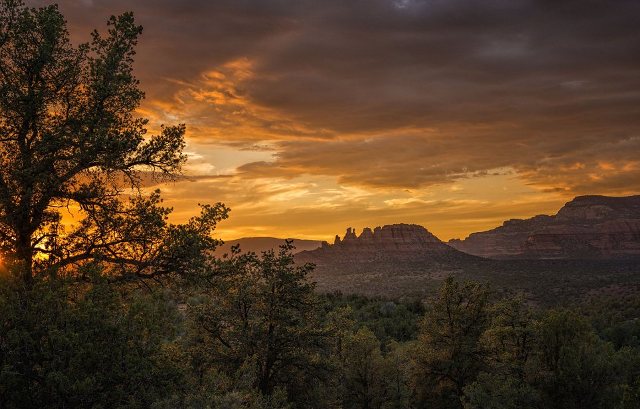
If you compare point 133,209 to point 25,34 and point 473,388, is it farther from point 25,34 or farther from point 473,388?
point 473,388

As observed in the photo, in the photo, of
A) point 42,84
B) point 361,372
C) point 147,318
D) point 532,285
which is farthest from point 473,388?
point 532,285

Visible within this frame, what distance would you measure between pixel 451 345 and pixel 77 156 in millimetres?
28162

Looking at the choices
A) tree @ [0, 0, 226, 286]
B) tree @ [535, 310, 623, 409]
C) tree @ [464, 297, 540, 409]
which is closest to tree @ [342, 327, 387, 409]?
tree @ [464, 297, 540, 409]

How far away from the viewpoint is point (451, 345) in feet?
111

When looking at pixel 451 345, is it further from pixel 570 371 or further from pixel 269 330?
pixel 269 330

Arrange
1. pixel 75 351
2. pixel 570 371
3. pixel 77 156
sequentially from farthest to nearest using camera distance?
pixel 570 371
pixel 77 156
pixel 75 351

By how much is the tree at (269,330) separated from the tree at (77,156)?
7607 mm

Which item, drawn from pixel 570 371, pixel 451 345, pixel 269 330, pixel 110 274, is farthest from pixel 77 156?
pixel 570 371

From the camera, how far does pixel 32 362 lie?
11.2 metres

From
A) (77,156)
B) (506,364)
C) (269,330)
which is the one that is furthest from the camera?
(506,364)

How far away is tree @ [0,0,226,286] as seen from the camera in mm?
13812

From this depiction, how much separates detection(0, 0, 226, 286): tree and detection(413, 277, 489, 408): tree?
926 inches

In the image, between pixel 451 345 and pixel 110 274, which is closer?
pixel 110 274

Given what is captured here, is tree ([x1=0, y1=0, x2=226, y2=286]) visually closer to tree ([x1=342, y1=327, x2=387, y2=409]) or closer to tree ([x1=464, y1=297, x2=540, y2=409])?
tree ([x1=464, y1=297, x2=540, y2=409])
